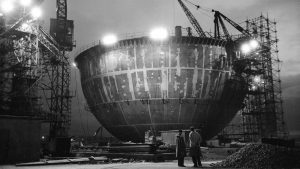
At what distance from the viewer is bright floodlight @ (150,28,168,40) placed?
31859mm

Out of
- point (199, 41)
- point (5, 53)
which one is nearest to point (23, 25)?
point (5, 53)

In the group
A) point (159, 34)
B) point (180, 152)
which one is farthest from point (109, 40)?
point (180, 152)

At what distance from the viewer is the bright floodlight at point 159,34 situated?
105ft

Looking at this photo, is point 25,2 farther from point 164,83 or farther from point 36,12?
point 164,83

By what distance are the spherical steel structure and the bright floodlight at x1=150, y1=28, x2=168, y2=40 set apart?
46 centimetres

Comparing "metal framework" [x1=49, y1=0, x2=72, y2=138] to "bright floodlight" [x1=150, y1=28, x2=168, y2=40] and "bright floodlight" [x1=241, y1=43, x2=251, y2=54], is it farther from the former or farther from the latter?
"bright floodlight" [x1=241, y1=43, x2=251, y2=54]

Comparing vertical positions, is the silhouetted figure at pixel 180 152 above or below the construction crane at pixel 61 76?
below

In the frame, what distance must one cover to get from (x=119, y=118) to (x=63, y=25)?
2364 centimetres

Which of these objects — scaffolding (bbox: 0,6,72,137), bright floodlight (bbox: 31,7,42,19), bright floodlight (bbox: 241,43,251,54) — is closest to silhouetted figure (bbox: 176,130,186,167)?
scaffolding (bbox: 0,6,72,137)

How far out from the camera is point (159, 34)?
3197 cm

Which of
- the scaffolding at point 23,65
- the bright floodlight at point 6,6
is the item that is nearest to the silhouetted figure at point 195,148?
the scaffolding at point 23,65

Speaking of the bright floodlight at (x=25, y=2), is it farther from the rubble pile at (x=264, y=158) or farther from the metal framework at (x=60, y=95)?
the rubble pile at (x=264, y=158)

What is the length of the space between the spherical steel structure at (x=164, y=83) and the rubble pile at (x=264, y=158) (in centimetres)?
1646

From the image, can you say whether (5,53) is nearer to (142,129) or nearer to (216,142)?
(142,129)
